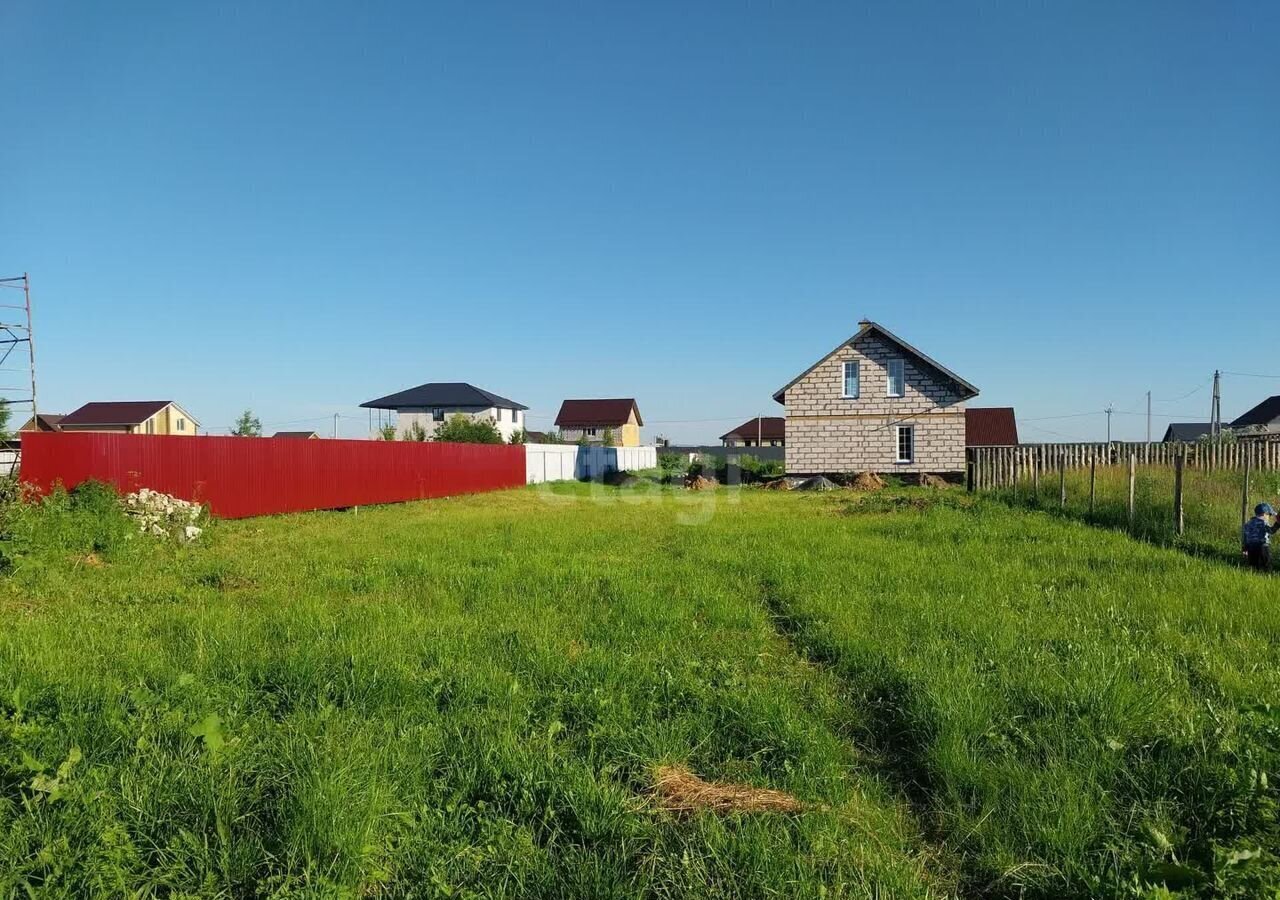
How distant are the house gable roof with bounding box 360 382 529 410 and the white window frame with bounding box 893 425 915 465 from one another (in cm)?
4017

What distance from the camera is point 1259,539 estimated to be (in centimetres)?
791

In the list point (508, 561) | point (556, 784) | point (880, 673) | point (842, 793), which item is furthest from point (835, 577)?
point (556, 784)

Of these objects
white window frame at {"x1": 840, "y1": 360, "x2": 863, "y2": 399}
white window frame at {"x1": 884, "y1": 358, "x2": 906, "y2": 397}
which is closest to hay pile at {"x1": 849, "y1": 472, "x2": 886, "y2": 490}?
white window frame at {"x1": 840, "y1": 360, "x2": 863, "y2": 399}

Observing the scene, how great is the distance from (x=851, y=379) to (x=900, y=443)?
10.3 feet

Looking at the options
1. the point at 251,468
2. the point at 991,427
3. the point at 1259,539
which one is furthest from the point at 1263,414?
the point at 251,468

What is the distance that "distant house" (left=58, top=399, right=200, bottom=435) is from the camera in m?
58.2

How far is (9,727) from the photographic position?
335cm

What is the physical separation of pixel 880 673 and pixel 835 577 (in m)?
3.40

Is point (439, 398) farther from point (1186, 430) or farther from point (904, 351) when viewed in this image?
point (1186, 430)

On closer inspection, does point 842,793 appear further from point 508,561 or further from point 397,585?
point 508,561

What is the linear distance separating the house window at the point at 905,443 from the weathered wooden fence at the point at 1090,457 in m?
3.20

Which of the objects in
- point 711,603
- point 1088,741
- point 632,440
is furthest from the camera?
point 632,440

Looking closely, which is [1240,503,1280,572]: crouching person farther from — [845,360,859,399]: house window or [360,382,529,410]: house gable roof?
[360,382,529,410]: house gable roof

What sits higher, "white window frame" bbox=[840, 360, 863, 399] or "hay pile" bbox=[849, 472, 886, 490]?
"white window frame" bbox=[840, 360, 863, 399]
